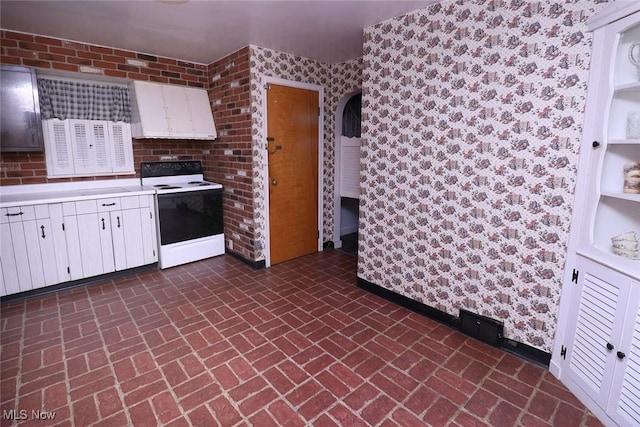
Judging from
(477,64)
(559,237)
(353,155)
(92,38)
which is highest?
(92,38)

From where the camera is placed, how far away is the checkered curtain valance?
3.31 m

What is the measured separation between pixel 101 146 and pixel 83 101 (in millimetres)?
499

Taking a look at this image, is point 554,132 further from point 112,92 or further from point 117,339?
point 112,92

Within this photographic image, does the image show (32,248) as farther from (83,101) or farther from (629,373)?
(629,373)

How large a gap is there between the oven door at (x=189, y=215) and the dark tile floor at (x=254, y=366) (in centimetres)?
85

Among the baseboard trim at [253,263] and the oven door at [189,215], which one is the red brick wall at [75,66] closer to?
the oven door at [189,215]

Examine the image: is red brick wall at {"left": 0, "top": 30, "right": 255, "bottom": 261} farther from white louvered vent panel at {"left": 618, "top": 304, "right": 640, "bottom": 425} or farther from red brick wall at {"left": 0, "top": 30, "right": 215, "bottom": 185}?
white louvered vent panel at {"left": 618, "top": 304, "right": 640, "bottom": 425}

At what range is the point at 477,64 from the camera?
2258 millimetres

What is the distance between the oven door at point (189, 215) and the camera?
3701 millimetres

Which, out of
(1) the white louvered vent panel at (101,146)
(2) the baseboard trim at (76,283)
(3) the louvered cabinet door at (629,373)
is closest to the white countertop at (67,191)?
(1) the white louvered vent panel at (101,146)

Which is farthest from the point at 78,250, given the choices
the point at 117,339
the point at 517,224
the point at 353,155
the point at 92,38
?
the point at 517,224

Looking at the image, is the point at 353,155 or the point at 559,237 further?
the point at 353,155

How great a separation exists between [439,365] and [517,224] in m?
1.11

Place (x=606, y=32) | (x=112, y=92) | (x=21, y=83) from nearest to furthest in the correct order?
(x=606, y=32), (x=21, y=83), (x=112, y=92)
